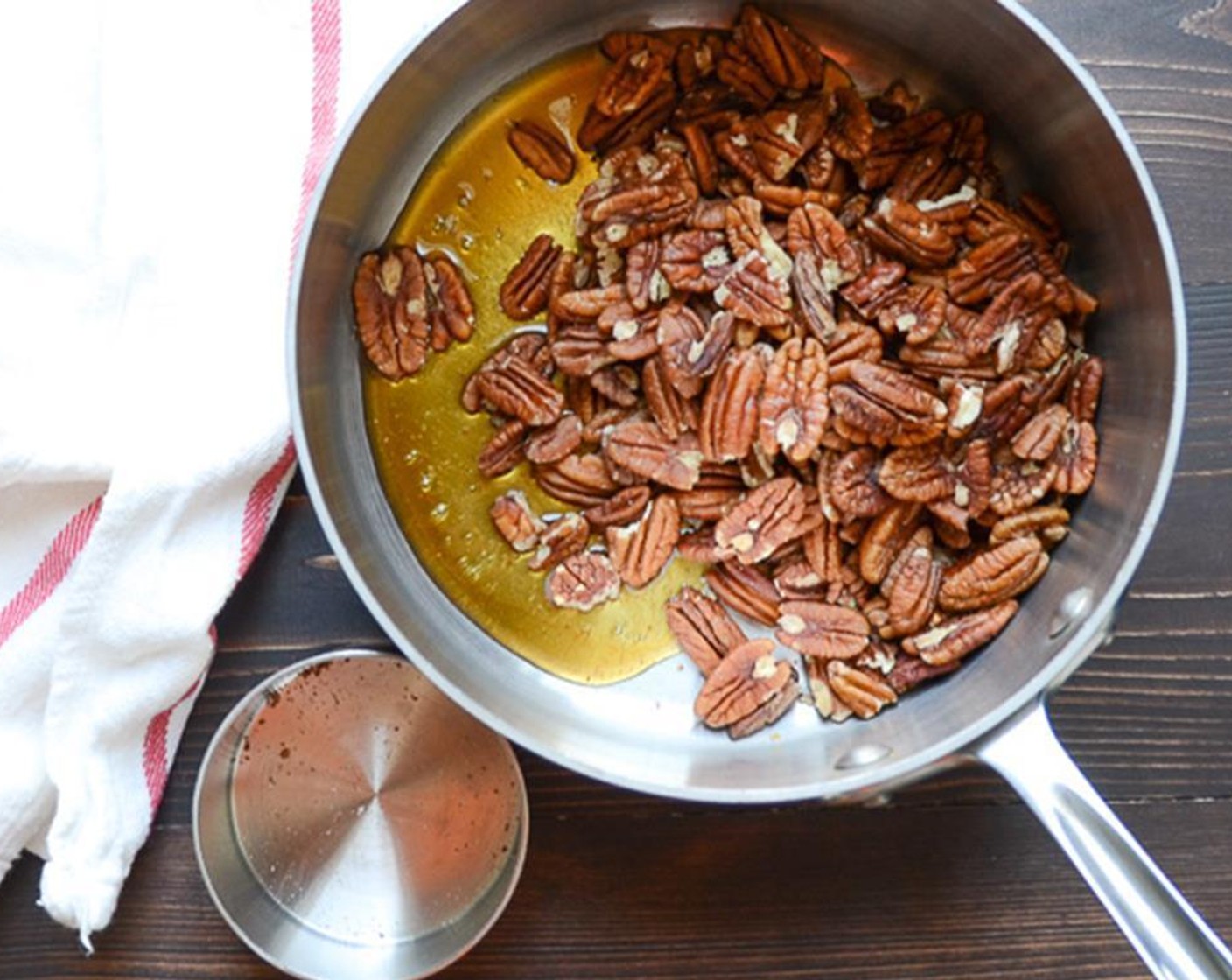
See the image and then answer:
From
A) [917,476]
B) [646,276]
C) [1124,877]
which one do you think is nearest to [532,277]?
[646,276]

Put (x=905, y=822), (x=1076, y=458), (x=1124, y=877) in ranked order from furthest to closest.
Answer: (x=905, y=822) → (x=1076, y=458) → (x=1124, y=877)

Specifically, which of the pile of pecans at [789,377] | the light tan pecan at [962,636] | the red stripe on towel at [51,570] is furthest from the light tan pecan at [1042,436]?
the red stripe on towel at [51,570]

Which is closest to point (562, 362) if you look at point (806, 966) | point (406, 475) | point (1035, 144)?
point (406, 475)

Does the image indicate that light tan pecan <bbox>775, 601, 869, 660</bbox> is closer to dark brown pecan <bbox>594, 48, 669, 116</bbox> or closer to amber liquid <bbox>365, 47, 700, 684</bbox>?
amber liquid <bbox>365, 47, 700, 684</bbox>

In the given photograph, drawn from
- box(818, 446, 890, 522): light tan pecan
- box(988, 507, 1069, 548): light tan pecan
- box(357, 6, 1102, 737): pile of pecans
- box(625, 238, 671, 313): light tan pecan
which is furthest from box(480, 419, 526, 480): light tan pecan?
box(988, 507, 1069, 548): light tan pecan

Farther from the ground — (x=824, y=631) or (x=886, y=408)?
(x=886, y=408)

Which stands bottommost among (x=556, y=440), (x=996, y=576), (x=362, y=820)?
(x=362, y=820)

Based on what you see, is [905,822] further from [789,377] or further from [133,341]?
[133,341]

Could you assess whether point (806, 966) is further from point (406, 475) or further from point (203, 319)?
point (203, 319)
